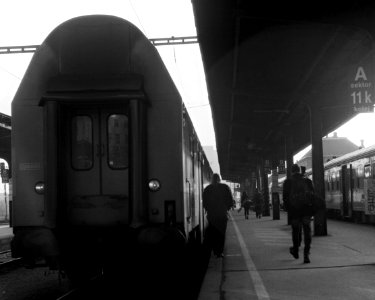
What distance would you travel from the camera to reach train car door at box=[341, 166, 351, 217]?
1094 inches

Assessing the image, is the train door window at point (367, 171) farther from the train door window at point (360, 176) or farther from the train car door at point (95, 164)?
the train car door at point (95, 164)

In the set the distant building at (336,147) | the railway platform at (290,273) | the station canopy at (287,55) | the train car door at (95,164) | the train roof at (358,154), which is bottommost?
the railway platform at (290,273)

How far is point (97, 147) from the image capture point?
8.12 m

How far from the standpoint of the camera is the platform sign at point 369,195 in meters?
22.5

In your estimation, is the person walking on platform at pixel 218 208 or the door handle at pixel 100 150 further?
the person walking on platform at pixel 218 208

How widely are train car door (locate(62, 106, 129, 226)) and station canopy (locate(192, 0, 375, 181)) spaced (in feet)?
15.0

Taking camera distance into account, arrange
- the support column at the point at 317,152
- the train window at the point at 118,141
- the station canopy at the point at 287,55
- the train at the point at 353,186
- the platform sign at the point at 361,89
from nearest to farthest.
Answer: the train window at the point at 118,141
the platform sign at the point at 361,89
the station canopy at the point at 287,55
the support column at the point at 317,152
the train at the point at 353,186

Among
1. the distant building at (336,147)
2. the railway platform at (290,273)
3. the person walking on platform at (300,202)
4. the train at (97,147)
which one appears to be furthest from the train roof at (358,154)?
the distant building at (336,147)

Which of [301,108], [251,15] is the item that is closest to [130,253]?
[251,15]

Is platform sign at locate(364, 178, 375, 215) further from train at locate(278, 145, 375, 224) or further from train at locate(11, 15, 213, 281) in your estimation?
train at locate(11, 15, 213, 281)

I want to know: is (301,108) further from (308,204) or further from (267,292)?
(267,292)

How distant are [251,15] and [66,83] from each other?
6519 millimetres

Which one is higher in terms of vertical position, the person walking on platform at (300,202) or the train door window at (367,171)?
the train door window at (367,171)

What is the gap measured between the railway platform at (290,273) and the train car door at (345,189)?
1306 centimetres
